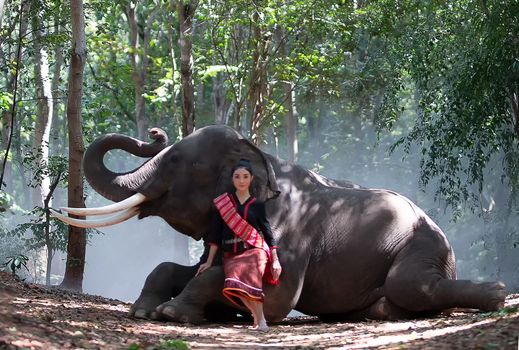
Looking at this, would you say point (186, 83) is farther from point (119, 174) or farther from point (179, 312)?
point (179, 312)

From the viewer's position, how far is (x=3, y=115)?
2123 centimetres

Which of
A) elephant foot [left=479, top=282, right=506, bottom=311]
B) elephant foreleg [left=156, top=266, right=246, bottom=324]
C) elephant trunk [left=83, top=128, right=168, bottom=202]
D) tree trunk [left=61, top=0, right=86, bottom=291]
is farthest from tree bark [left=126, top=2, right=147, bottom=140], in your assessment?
elephant foot [left=479, top=282, right=506, bottom=311]

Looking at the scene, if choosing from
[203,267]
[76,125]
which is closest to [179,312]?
[203,267]

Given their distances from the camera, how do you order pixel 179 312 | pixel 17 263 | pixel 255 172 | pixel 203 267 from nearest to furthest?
1. pixel 179 312
2. pixel 203 267
3. pixel 255 172
4. pixel 17 263

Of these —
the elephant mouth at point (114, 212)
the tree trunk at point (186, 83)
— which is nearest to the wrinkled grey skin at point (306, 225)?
the elephant mouth at point (114, 212)

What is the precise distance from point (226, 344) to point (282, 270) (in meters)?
2.29

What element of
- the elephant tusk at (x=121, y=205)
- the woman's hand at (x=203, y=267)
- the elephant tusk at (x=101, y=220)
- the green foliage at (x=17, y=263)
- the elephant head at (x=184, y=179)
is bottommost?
the green foliage at (x=17, y=263)

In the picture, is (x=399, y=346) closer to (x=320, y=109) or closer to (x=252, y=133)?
(x=252, y=133)

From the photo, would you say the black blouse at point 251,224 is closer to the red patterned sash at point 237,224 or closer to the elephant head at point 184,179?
the red patterned sash at point 237,224

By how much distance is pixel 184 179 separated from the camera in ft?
32.1

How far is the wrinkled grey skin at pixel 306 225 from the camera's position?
946 cm

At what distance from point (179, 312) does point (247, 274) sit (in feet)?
2.49

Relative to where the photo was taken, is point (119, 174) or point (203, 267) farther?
point (119, 174)

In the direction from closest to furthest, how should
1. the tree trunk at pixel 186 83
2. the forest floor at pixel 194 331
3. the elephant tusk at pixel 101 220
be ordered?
the forest floor at pixel 194 331 → the elephant tusk at pixel 101 220 → the tree trunk at pixel 186 83
